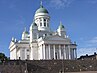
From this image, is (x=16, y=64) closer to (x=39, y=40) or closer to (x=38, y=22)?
(x=39, y=40)

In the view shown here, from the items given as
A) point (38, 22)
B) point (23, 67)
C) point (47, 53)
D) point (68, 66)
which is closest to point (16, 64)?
point (23, 67)

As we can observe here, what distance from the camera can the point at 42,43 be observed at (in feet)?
287

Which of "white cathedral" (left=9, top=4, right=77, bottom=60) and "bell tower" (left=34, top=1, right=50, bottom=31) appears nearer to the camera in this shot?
"white cathedral" (left=9, top=4, right=77, bottom=60)

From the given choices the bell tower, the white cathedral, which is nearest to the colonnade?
the white cathedral

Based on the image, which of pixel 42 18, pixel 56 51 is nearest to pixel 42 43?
pixel 56 51

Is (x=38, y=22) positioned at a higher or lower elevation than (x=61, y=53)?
higher

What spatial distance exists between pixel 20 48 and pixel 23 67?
36931 millimetres

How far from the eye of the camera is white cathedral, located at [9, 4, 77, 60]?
3469 inches

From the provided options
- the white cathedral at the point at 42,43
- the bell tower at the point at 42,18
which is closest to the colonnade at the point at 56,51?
the white cathedral at the point at 42,43

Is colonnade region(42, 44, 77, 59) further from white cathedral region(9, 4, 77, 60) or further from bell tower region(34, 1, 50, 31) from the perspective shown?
bell tower region(34, 1, 50, 31)

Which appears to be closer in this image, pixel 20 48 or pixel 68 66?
pixel 68 66

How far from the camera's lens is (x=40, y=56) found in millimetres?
89438

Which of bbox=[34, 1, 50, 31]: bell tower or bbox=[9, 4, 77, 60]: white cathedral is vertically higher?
bbox=[34, 1, 50, 31]: bell tower

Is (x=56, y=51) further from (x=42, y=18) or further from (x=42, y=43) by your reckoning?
(x=42, y=18)
